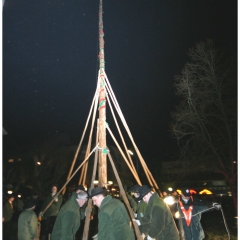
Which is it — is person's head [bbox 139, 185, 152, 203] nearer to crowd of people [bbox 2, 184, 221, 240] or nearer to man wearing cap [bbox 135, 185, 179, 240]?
crowd of people [bbox 2, 184, 221, 240]

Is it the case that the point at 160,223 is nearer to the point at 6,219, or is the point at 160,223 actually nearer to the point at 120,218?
the point at 120,218

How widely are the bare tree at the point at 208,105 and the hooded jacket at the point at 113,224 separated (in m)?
9.83

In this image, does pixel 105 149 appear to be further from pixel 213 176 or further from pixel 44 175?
pixel 213 176

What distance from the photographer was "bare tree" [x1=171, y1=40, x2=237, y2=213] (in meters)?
13.0

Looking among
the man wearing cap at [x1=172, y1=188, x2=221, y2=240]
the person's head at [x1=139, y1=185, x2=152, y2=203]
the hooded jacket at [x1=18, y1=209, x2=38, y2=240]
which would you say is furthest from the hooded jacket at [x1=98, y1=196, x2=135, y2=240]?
the man wearing cap at [x1=172, y1=188, x2=221, y2=240]

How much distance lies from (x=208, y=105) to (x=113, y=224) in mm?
11230

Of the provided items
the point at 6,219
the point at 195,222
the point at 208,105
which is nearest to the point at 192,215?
the point at 195,222

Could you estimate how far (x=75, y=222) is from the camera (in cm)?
482

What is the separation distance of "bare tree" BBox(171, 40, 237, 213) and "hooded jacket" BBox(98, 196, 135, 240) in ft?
32.2

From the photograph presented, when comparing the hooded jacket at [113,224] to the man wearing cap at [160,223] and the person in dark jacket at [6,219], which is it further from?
the person in dark jacket at [6,219]

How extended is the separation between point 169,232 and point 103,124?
3.70 meters

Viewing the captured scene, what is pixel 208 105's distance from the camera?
45.6 ft

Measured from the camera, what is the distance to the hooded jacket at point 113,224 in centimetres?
376

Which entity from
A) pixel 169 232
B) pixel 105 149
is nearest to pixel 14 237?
pixel 105 149
